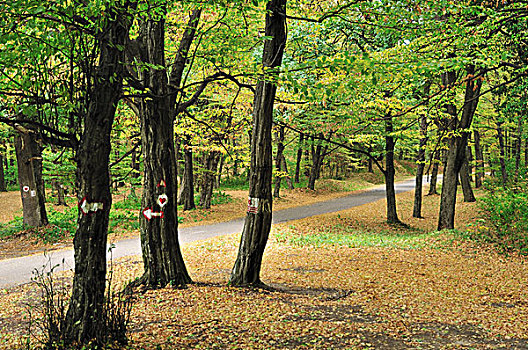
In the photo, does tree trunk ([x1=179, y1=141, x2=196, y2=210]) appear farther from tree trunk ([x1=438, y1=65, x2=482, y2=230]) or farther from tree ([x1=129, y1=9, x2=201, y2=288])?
tree ([x1=129, y1=9, x2=201, y2=288])

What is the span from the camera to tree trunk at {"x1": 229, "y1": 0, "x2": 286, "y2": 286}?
6.30 metres

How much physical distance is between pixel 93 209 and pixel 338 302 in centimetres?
389

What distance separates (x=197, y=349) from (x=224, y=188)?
88.8 ft

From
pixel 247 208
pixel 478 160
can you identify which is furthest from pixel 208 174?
pixel 478 160

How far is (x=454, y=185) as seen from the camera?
12.2 meters

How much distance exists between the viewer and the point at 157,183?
20.7 ft

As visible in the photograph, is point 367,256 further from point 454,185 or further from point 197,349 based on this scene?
point 197,349

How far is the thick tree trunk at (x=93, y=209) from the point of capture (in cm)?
349

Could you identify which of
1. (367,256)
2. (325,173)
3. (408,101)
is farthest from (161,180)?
(325,173)

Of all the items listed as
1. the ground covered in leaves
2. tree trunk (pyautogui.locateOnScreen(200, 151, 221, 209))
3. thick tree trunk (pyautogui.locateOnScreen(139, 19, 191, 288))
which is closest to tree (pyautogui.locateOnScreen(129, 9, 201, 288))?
thick tree trunk (pyautogui.locateOnScreen(139, 19, 191, 288))

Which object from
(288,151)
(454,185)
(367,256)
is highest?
(288,151)

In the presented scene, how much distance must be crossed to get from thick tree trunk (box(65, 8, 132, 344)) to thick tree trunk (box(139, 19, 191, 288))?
262cm

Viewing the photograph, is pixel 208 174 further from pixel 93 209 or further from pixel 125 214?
pixel 93 209

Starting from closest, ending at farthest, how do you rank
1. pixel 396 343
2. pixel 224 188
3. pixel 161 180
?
pixel 396 343
pixel 161 180
pixel 224 188
